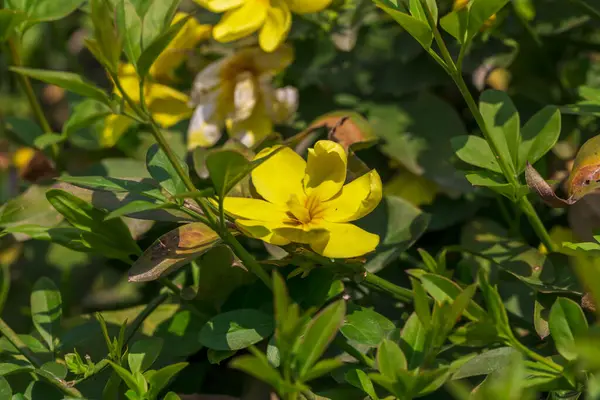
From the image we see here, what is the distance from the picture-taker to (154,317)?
68cm

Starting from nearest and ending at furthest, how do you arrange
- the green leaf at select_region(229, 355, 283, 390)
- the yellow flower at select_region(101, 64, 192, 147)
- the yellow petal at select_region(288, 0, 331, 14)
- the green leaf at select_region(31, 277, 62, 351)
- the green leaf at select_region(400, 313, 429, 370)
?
the green leaf at select_region(229, 355, 283, 390), the green leaf at select_region(400, 313, 429, 370), the green leaf at select_region(31, 277, 62, 351), the yellow petal at select_region(288, 0, 331, 14), the yellow flower at select_region(101, 64, 192, 147)

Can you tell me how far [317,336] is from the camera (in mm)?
427

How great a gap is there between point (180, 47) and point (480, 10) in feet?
1.34

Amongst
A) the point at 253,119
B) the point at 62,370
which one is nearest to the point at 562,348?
the point at 62,370

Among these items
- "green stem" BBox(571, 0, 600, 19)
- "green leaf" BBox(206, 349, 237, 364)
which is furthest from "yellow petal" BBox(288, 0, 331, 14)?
"green leaf" BBox(206, 349, 237, 364)

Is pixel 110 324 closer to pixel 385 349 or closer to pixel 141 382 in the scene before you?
pixel 141 382

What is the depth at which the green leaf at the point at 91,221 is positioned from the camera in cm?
57

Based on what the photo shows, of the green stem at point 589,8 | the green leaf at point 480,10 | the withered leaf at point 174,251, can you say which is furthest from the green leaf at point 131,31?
the green stem at point 589,8

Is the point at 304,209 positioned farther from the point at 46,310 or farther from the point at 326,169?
the point at 46,310

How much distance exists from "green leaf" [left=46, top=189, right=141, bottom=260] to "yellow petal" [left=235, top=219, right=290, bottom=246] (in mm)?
114

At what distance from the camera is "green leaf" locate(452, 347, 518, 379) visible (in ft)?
1.60

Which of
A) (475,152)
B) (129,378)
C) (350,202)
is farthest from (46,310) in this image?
(475,152)

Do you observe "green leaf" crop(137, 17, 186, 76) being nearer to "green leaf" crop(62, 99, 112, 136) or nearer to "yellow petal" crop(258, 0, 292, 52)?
"green leaf" crop(62, 99, 112, 136)

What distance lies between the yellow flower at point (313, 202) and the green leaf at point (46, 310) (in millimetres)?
184
